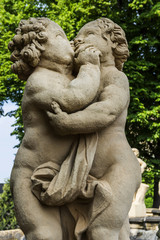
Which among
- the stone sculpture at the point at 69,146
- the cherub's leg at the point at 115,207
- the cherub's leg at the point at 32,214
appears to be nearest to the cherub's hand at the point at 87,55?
the stone sculpture at the point at 69,146

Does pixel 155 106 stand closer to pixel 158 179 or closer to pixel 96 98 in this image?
pixel 158 179

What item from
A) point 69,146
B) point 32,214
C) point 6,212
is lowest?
point 6,212

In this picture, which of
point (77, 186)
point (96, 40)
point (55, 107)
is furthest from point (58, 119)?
point (96, 40)

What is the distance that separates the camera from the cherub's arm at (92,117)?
347 cm

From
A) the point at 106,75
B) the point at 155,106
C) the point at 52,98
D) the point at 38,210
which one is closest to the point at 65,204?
the point at 38,210

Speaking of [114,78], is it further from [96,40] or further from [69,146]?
[69,146]

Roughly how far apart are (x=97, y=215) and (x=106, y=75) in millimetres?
1271

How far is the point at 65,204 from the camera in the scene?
3605mm

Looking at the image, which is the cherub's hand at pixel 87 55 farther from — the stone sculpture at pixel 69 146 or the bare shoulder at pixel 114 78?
the bare shoulder at pixel 114 78

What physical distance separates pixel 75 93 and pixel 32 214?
3.52ft

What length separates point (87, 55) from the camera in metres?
3.77

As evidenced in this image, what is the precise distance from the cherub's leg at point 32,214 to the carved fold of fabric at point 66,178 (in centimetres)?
8

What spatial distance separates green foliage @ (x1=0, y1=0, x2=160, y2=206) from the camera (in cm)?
1482

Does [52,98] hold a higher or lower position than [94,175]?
higher
